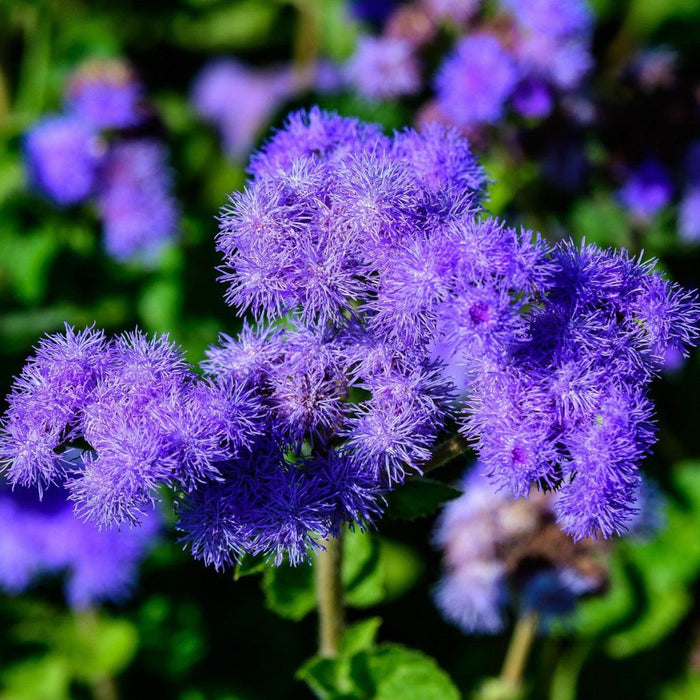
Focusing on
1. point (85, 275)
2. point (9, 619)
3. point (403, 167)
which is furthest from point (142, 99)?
point (403, 167)

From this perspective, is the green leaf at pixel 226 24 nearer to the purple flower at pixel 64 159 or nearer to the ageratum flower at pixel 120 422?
the purple flower at pixel 64 159

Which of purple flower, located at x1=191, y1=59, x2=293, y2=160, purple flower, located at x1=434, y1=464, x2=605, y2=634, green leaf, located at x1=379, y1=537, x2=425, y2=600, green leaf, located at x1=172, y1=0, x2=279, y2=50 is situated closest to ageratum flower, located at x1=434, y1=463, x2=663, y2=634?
purple flower, located at x1=434, y1=464, x2=605, y2=634

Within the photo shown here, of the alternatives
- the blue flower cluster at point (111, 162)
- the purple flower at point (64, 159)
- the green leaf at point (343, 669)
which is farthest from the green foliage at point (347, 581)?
the purple flower at point (64, 159)

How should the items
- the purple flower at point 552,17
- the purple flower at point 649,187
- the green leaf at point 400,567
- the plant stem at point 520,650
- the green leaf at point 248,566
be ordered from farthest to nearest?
1. the green leaf at point 400,567
2. the purple flower at point 649,187
3. the purple flower at point 552,17
4. the plant stem at point 520,650
5. the green leaf at point 248,566

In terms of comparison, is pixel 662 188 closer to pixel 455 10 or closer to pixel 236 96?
pixel 455 10

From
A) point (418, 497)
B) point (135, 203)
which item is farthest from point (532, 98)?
point (418, 497)

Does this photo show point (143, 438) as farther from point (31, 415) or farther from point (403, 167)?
point (403, 167)
